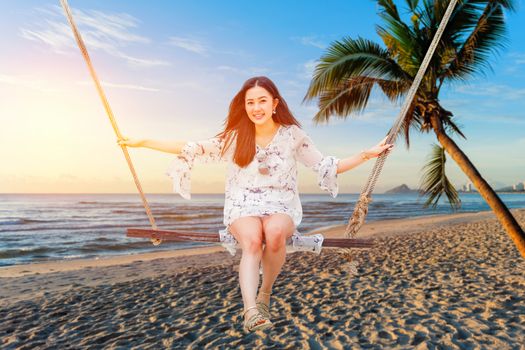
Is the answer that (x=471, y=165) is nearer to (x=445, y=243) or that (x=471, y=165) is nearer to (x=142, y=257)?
(x=445, y=243)

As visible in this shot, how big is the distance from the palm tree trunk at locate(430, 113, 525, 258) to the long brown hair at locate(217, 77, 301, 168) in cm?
455

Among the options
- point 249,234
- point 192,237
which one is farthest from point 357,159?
point 192,237

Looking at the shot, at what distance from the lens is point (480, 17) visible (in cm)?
650

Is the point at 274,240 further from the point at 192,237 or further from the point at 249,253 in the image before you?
the point at 192,237

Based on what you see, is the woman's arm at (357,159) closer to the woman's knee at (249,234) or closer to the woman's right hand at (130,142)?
the woman's knee at (249,234)

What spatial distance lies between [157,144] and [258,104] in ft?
2.18

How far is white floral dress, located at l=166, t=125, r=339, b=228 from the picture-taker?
238 cm

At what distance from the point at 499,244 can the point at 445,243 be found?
1282mm

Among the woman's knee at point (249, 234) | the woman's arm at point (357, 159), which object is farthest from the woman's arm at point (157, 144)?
the woman's arm at point (357, 159)

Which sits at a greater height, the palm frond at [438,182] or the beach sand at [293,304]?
the palm frond at [438,182]

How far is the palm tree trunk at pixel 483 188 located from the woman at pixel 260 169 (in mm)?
4157

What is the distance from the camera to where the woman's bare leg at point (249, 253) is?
85.0 inches

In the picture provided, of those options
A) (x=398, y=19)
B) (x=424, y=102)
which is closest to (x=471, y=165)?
(x=424, y=102)

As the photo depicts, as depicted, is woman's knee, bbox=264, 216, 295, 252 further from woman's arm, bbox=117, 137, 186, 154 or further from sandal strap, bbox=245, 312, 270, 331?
woman's arm, bbox=117, 137, 186, 154
